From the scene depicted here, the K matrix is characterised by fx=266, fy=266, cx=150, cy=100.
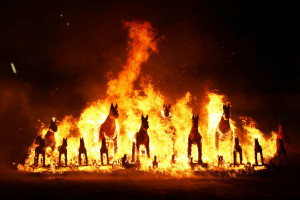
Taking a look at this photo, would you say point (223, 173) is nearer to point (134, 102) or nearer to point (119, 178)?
point (119, 178)

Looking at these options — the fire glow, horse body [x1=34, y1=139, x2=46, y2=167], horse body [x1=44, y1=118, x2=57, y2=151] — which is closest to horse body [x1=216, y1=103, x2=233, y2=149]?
the fire glow

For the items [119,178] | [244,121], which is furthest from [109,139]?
[244,121]

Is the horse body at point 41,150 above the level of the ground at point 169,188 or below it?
above

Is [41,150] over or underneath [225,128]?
underneath

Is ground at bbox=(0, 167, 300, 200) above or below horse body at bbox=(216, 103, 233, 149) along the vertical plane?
below

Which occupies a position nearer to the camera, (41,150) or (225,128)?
(41,150)

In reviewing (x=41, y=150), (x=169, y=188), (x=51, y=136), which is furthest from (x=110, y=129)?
(x=169, y=188)

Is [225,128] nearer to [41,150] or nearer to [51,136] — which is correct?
[51,136]

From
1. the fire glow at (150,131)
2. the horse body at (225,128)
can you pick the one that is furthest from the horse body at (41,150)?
the horse body at (225,128)

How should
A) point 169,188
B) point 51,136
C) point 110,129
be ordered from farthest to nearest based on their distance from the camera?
point 51,136 → point 110,129 → point 169,188

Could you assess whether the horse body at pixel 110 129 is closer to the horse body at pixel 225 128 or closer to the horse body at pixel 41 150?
the horse body at pixel 41 150

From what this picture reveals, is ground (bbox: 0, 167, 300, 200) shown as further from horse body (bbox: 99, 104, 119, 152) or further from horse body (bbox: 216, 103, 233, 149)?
horse body (bbox: 216, 103, 233, 149)

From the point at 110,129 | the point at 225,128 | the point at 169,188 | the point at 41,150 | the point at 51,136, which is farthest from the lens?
the point at 51,136

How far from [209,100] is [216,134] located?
7.15 meters
